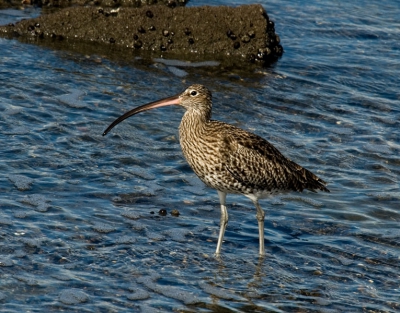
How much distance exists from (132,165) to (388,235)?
3492 mm

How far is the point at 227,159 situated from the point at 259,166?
48 centimetres

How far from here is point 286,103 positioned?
47.1 ft

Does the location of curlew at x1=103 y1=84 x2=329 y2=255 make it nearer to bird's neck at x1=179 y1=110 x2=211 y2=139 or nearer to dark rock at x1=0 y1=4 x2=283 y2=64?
bird's neck at x1=179 y1=110 x2=211 y2=139

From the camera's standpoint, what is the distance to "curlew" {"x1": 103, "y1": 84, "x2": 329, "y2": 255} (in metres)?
9.73

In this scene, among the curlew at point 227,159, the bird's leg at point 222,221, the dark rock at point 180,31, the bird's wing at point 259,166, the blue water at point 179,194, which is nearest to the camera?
the blue water at point 179,194

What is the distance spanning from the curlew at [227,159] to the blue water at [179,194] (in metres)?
0.52

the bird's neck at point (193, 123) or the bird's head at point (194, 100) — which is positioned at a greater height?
the bird's head at point (194, 100)

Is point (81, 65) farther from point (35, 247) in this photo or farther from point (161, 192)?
point (35, 247)

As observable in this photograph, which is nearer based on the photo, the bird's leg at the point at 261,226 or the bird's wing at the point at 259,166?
the bird's leg at the point at 261,226

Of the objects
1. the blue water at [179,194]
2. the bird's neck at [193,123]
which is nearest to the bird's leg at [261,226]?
the blue water at [179,194]

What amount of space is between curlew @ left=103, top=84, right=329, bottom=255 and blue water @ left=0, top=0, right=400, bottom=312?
52 cm

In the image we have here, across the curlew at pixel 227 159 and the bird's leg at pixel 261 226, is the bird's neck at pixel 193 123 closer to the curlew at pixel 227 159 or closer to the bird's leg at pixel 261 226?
the curlew at pixel 227 159

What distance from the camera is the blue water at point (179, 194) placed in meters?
8.61

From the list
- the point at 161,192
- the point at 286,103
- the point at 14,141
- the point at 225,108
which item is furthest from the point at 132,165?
the point at 286,103
